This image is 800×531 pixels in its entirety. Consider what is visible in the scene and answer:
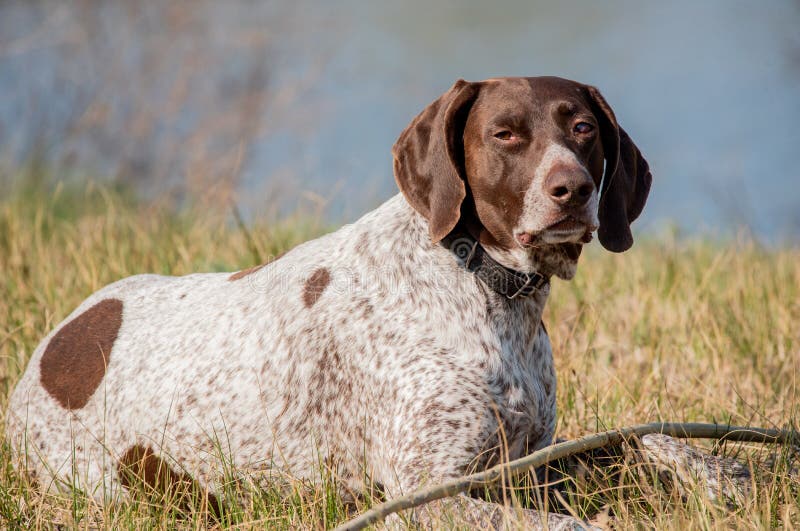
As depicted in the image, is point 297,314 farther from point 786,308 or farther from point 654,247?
point 654,247

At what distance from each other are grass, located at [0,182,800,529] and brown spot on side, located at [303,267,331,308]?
70cm

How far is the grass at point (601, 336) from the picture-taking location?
3348 millimetres

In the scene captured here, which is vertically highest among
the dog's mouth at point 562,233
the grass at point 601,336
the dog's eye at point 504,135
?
the dog's eye at point 504,135

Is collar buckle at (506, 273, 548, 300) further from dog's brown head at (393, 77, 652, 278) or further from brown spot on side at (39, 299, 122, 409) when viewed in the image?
brown spot on side at (39, 299, 122, 409)

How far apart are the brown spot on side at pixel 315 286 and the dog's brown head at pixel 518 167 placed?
0.49 metres

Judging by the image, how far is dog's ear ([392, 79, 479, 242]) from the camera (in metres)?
3.38

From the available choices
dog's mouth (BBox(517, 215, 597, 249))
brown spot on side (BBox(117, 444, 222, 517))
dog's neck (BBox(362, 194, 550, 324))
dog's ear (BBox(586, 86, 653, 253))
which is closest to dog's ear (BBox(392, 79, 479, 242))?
dog's neck (BBox(362, 194, 550, 324))

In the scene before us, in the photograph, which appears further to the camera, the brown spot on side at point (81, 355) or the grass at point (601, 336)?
the brown spot on side at point (81, 355)

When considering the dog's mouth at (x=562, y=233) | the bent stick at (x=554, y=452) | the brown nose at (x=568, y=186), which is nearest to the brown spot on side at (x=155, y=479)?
the bent stick at (x=554, y=452)

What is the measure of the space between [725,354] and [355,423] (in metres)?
2.72

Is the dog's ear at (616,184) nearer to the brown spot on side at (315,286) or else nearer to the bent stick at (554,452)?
the bent stick at (554,452)

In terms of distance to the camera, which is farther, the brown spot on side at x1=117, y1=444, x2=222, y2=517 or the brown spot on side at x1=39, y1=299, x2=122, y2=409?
the brown spot on side at x1=39, y1=299, x2=122, y2=409

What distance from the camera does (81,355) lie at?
13.6 feet

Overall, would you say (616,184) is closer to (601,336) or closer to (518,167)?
(518,167)
